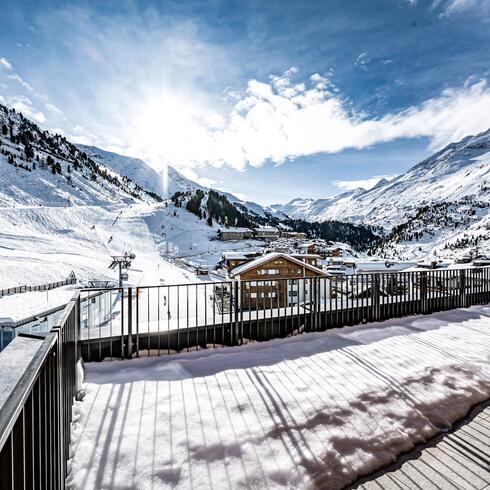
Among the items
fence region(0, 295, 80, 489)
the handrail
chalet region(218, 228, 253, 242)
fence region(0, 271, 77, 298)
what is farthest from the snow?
chalet region(218, 228, 253, 242)

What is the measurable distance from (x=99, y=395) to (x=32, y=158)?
299 ft

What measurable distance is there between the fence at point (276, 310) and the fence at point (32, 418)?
2349 millimetres

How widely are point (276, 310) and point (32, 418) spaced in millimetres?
4314

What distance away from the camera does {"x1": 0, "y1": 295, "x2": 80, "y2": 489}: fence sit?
0.82m

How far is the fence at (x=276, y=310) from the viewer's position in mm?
4184

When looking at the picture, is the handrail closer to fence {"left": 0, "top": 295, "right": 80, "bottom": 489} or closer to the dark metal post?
fence {"left": 0, "top": 295, "right": 80, "bottom": 489}

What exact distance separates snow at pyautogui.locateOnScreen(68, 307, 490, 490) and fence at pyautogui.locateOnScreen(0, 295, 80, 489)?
27.3 inches

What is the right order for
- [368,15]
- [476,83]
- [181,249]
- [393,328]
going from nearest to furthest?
[393,328] → [368,15] → [476,83] → [181,249]

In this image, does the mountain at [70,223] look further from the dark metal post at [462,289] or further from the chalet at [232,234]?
the dark metal post at [462,289]

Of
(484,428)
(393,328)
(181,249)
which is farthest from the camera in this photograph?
(181,249)

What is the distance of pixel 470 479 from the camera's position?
2.07m

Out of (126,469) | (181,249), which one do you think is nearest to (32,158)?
(181,249)

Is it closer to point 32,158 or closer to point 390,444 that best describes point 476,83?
point 390,444

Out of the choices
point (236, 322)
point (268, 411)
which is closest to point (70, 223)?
point (236, 322)
